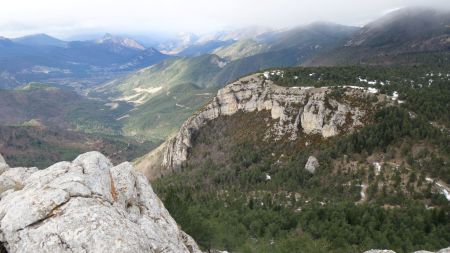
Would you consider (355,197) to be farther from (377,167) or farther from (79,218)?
(79,218)

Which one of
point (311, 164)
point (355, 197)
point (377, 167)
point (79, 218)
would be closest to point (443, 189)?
point (377, 167)

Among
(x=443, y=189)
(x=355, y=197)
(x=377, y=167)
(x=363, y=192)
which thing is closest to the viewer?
(x=443, y=189)

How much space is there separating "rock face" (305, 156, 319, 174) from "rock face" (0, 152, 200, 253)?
153582 millimetres

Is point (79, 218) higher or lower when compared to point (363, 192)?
higher

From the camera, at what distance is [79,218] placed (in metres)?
29.3

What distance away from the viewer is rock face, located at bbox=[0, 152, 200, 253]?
1101 inches

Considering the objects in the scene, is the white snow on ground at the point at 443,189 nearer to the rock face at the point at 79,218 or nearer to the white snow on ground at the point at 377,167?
the white snow on ground at the point at 377,167

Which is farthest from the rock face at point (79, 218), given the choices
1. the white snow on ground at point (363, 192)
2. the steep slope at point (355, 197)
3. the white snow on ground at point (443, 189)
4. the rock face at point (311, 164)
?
the rock face at point (311, 164)

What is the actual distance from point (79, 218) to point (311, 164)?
168146 mm

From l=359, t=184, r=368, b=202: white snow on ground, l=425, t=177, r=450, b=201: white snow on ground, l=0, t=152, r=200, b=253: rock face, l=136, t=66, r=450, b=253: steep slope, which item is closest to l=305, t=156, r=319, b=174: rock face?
l=136, t=66, r=450, b=253: steep slope

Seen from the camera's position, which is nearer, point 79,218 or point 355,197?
point 79,218

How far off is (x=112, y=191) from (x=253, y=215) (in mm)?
108151

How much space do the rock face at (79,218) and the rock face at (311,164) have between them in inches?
6047

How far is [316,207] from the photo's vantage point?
14775 cm
